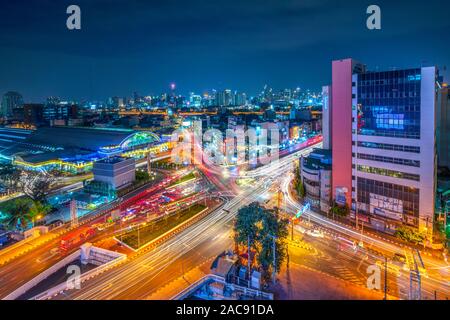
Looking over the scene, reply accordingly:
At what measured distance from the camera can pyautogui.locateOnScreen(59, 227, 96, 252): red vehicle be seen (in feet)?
51.8

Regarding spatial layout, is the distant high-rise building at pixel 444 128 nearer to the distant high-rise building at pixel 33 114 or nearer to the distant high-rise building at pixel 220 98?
the distant high-rise building at pixel 33 114

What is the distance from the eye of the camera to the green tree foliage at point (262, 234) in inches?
466

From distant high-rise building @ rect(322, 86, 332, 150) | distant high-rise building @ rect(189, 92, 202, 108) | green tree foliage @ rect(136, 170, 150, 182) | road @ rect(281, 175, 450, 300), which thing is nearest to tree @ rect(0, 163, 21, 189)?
green tree foliage @ rect(136, 170, 150, 182)

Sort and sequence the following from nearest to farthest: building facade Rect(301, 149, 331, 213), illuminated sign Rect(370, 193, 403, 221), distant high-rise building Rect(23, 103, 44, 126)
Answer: illuminated sign Rect(370, 193, 403, 221) < building facade Rect(301, 149, 331, 213) < distant high-rise building Rect(23, 103, 44, 126)

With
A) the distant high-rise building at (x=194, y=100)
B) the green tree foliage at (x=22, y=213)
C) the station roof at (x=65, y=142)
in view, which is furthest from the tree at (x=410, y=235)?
Result: the distant high-rise building at (x=194, y=100)

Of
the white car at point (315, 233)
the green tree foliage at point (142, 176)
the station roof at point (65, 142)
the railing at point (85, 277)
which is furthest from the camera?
the station roof at point (65, 142)

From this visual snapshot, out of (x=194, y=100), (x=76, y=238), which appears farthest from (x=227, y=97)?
(x=76, y=238)

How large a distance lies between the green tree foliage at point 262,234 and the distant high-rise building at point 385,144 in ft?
25.5

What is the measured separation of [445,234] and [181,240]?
507 inches

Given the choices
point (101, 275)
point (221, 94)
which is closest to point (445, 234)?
point (101, 275)

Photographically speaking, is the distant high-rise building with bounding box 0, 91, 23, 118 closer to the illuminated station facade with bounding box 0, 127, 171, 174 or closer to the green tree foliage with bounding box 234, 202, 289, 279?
the illuminated station facade with bounding box 0, 127, 171, 174

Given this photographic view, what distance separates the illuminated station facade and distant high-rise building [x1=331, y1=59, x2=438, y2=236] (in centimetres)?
2406

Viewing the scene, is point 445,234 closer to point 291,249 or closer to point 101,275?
point 291,249
